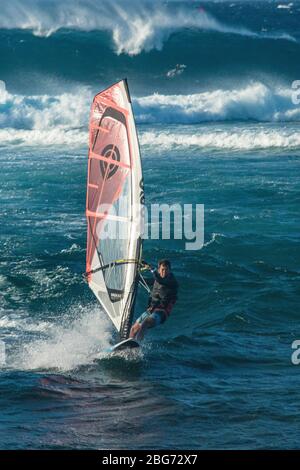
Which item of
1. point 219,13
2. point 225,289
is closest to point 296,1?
point 219,13

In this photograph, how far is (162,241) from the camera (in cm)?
1862

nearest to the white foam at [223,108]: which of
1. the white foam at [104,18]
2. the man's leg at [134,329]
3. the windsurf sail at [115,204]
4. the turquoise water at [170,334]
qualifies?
the white foam at [104,18]

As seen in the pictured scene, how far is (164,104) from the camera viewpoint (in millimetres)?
34750

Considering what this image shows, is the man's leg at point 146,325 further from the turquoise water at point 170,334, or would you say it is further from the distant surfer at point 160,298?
the turquoise water at point 170,334

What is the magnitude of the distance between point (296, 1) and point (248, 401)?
165 feet

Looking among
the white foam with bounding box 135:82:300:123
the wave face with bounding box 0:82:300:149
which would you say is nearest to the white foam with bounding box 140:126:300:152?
the wave face with bounding box 0:82:300:149

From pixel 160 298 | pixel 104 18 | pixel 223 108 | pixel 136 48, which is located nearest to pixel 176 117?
pixel 223 108

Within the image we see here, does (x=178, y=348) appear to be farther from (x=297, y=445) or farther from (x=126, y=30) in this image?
(x=126, y=30)

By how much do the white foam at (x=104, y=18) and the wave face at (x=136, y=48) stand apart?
1.8 inches

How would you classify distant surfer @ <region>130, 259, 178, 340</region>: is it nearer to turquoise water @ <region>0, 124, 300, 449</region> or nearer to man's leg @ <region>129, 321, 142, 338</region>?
man's leg @ <region>129, 321, 142, 338</region>

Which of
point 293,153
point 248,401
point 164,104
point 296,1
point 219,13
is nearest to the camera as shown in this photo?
point 248,401

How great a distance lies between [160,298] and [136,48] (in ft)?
97.5

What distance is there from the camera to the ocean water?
10.9 meters

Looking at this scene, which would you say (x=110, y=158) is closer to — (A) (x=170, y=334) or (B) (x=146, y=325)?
(B) (x=146, y=325)
